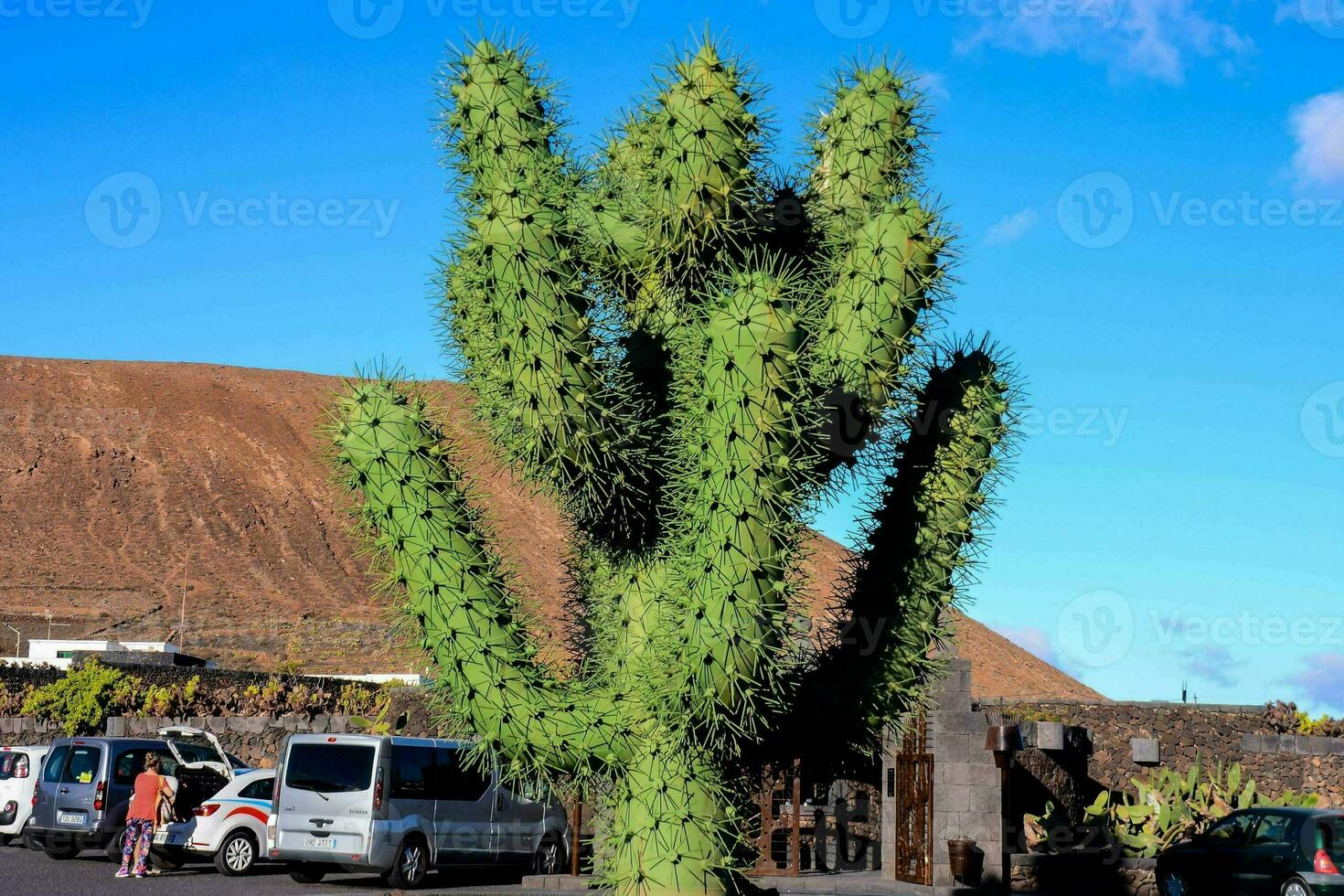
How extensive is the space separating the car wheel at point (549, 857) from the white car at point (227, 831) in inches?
136

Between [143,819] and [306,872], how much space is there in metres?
1.99

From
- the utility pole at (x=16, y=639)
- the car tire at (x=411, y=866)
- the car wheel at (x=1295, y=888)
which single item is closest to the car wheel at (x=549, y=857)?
the car tire at (x=411, y=866)

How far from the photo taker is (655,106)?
26.9 ft

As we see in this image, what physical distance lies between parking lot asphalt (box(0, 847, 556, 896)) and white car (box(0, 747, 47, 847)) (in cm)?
110

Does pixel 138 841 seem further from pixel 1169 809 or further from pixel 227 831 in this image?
pixel 1169 809

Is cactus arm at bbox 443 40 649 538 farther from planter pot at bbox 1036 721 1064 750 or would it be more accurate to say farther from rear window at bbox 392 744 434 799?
planter pot at bbox 1036 721 1064 750

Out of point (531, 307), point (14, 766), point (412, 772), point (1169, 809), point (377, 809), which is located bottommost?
point (377, 809)

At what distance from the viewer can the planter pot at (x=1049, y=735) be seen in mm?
20406

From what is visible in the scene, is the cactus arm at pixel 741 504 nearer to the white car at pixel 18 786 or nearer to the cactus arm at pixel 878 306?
the cactus arm at pixel 878 306

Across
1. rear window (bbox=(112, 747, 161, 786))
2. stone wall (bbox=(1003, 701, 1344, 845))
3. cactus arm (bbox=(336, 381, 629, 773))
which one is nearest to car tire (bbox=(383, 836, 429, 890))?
rear window (bbox=(112, 747, 161, 786))

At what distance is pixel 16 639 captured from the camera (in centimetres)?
6012

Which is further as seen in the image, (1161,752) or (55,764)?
(1161,752)

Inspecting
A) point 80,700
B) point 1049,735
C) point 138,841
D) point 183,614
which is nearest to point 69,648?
point 183,614

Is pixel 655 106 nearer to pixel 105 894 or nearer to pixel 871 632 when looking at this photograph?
pixel 871 632
